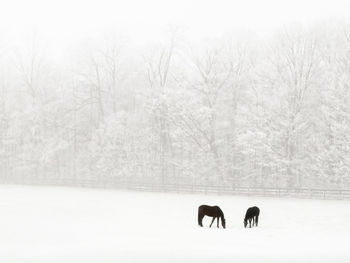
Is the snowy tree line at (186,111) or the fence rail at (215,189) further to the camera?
the snowy tree line at (186,111)

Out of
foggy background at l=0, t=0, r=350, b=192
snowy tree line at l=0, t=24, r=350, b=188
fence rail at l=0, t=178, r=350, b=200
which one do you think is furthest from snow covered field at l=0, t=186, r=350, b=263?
foggy background at l=0, t=0, r=350, b=192

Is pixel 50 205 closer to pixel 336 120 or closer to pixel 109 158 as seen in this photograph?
pixel 109 158

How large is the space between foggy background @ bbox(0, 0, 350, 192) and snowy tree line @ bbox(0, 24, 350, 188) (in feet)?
0.44

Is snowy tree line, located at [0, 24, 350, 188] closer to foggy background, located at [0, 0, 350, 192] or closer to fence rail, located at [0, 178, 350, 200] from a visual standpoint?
foggy background, located at [0, 0, 350, 192]

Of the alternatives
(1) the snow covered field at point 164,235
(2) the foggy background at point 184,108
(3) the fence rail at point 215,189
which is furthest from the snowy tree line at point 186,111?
(1) the snow covered field at point 164,235

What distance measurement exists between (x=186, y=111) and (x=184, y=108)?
0.36 m

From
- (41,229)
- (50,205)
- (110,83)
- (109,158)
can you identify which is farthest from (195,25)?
(41,229)

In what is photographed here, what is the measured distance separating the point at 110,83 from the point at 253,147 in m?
21.6

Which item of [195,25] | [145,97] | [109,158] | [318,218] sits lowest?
[318,218]

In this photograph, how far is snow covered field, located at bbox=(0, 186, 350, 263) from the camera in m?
12.5

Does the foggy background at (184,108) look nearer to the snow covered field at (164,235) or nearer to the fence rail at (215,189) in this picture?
the fence rail at (215,189)

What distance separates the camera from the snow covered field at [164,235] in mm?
12500

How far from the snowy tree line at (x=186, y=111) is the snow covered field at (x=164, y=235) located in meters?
10.7

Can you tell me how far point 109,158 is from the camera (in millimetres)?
50375
